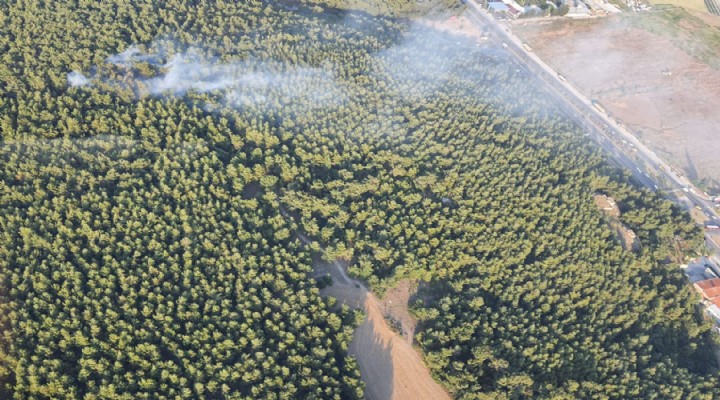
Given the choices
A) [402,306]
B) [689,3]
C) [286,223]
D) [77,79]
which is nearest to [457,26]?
[689,3]

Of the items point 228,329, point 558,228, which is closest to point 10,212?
point 228,329

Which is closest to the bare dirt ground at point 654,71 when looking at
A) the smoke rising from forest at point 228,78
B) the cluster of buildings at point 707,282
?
the cluster of buildings at point 707,282

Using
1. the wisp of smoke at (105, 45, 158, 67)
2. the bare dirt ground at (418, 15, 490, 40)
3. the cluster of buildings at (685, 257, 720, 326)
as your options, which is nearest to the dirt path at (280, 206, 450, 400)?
the cluster of buildings at (685, 257, 720, 326)

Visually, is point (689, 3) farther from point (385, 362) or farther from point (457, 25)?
point (385, 362)

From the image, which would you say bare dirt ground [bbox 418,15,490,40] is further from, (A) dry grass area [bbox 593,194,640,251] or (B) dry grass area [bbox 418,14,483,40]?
(A) dry grass area [bbox 593,194,640,251]

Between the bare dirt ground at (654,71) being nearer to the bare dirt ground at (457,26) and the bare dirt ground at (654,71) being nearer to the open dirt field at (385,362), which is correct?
the bare dirt ground at (457,26)

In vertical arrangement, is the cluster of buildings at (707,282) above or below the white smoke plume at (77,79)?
below

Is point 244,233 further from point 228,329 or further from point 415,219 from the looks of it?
point 415,219
